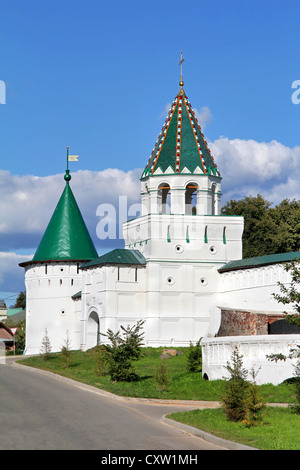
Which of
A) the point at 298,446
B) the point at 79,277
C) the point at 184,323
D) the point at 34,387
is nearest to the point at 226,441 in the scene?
the point at 298,446

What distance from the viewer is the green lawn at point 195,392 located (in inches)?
515

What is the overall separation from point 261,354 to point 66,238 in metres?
20.1

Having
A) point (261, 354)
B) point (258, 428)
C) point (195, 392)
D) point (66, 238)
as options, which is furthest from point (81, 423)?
point (66, 238)

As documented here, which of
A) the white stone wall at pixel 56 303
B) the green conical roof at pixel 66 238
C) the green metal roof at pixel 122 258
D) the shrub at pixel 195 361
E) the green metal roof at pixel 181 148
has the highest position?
the green metal roof at pixel 181 148

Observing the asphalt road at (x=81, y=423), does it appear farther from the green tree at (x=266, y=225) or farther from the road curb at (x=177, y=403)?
the green tree at (x=266, y=225)

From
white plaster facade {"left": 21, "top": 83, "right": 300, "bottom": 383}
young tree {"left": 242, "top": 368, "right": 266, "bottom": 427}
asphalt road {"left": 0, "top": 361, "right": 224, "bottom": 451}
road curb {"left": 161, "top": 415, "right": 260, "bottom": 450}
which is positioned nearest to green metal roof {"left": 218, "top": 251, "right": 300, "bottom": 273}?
white plaster facade {"left": 21, "top": 83, "right": 300, "bottom": 383}

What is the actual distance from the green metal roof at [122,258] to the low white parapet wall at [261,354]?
1213cm

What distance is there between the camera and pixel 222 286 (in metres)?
35.3

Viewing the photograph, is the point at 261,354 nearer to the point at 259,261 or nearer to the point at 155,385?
the point at 155,385

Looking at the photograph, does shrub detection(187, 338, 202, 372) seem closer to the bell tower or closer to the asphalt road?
the asphalt road

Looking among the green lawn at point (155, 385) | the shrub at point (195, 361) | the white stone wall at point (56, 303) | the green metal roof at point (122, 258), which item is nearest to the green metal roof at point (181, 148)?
the green metal roof at point (122, 258)

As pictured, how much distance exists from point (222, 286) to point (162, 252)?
10.2ft

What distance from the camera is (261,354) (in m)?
21.8

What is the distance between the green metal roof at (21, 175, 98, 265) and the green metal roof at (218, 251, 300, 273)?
326 inches
